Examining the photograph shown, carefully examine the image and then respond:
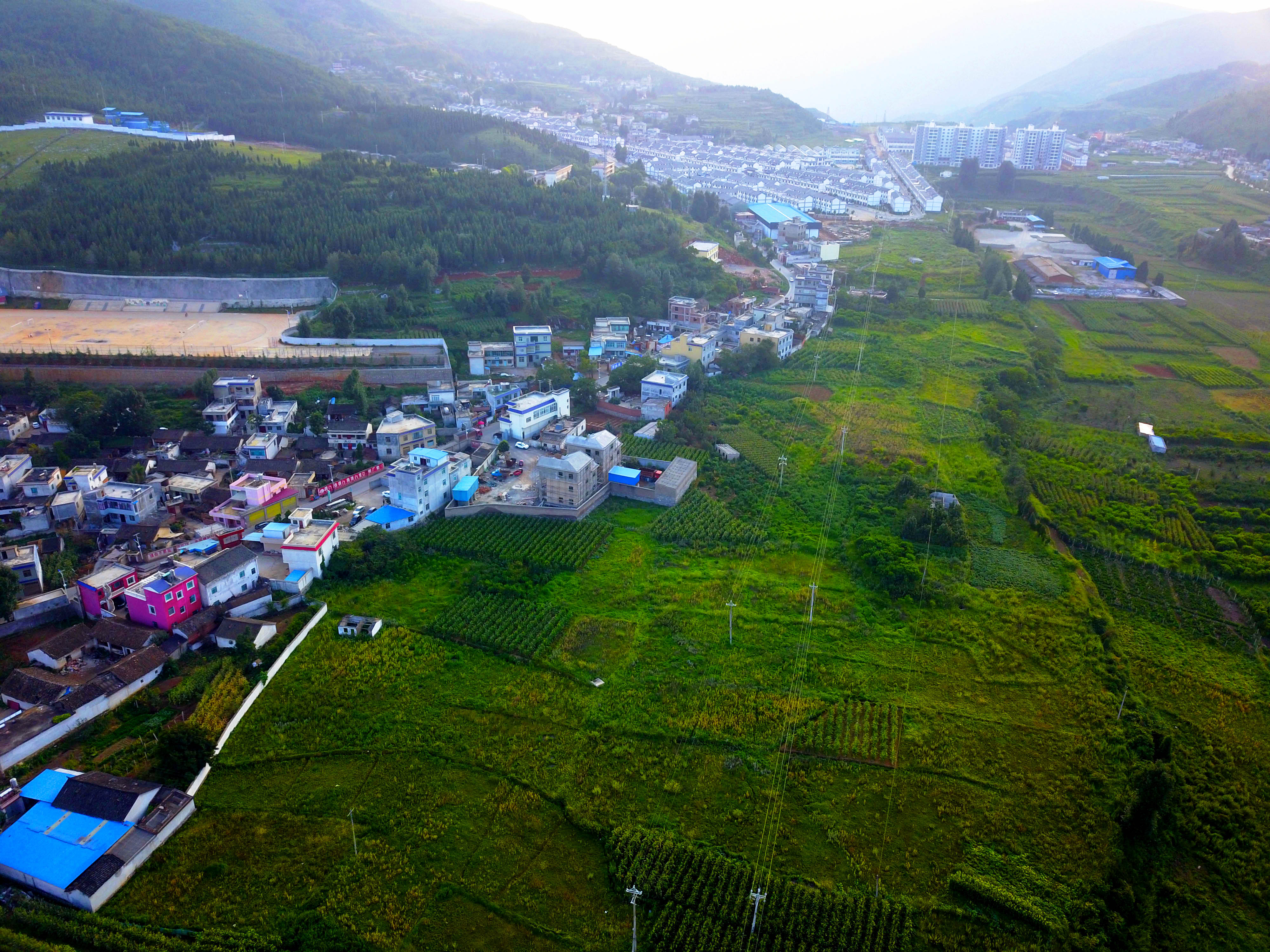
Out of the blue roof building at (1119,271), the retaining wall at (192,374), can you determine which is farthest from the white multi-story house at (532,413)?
the blue roof building at (1119,271)

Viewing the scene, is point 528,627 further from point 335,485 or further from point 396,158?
point 396,158

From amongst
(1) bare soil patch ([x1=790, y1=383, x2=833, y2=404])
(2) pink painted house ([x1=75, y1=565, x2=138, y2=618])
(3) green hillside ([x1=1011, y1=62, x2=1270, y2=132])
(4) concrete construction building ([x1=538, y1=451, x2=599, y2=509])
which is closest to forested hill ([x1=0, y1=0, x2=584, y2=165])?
(1) bare soil patch ([x1=790, y1=383, x2=833, y2=404])

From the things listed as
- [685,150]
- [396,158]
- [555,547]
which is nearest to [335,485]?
[555,547]

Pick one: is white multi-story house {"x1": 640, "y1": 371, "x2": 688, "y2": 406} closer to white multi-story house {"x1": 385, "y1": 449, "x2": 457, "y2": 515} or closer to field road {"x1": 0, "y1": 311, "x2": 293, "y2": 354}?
white multi-story house {"x1": 385, "y1": 449, "x2": 457, "y2": 515}

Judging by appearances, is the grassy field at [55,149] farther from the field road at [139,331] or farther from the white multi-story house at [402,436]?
the white multi-story house at [402,436]

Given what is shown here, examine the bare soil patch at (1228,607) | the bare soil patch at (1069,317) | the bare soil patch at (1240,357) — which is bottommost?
the bare soil patch at (1228,607)

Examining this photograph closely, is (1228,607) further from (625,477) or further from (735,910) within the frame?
(625,477)
